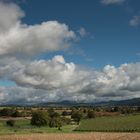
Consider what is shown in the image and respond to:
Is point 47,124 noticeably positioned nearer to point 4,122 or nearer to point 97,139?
point 4,122

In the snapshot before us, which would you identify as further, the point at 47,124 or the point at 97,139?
the point at 47,124

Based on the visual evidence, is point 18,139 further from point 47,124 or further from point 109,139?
point 47,124

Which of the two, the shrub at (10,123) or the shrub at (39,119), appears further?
the shrub at (39,119)

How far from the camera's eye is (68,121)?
17538 cm

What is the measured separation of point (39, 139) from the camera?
7675cm

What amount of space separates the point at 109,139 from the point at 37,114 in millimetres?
93352

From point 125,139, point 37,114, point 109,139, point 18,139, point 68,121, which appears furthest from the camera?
point 68,121

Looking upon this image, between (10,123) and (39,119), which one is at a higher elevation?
(39,119)

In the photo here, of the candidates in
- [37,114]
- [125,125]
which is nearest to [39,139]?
[125,125]

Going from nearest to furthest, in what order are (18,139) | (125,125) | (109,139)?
(109,139) < (18,139) < (125,125)

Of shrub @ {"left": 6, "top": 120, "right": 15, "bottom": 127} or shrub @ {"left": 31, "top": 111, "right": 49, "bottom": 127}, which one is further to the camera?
shrub @ {"left": 31, "top": 111, "right": 49, "bottom": 127}

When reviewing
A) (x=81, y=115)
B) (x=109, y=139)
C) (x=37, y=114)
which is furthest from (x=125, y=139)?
(x=81, y=115)

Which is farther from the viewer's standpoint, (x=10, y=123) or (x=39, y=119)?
(x=39, y=119)

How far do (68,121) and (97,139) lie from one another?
341ft
